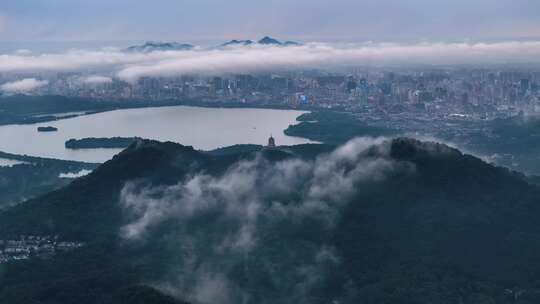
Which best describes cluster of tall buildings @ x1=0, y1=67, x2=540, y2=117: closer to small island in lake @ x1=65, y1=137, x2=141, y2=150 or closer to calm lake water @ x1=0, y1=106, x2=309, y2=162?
calm lake water @ x1=0, y1=106, x2=309, y2=162

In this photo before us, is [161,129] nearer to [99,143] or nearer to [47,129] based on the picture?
[99,143]

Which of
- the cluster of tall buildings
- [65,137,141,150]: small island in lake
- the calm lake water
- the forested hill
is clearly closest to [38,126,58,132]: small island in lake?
the calm lake water

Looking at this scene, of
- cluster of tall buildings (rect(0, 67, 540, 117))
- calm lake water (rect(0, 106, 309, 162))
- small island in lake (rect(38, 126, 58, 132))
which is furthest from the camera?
cluster of tall buildings (rect(0, 67, 540, 117))

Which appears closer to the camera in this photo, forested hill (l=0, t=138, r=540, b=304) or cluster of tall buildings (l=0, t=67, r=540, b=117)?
forested hill (l=0, t=138, r=540, b=304)

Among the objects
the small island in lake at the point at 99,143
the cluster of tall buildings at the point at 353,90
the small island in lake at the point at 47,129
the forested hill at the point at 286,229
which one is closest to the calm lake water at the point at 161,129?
the small island in lake at the point at 47,129

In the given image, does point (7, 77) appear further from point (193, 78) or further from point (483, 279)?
point (483, 279)

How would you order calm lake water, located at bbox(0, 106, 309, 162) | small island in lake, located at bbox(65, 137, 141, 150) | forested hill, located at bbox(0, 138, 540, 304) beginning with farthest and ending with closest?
small island in lake, located at bbox(65, 137, 141, 150) → calm lake water, located at bbox(0, 106, 309, 162) → forested hill, located at bbox(0, 138, 540, 304)

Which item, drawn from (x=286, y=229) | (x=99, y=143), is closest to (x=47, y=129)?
(x=99, y=143)
